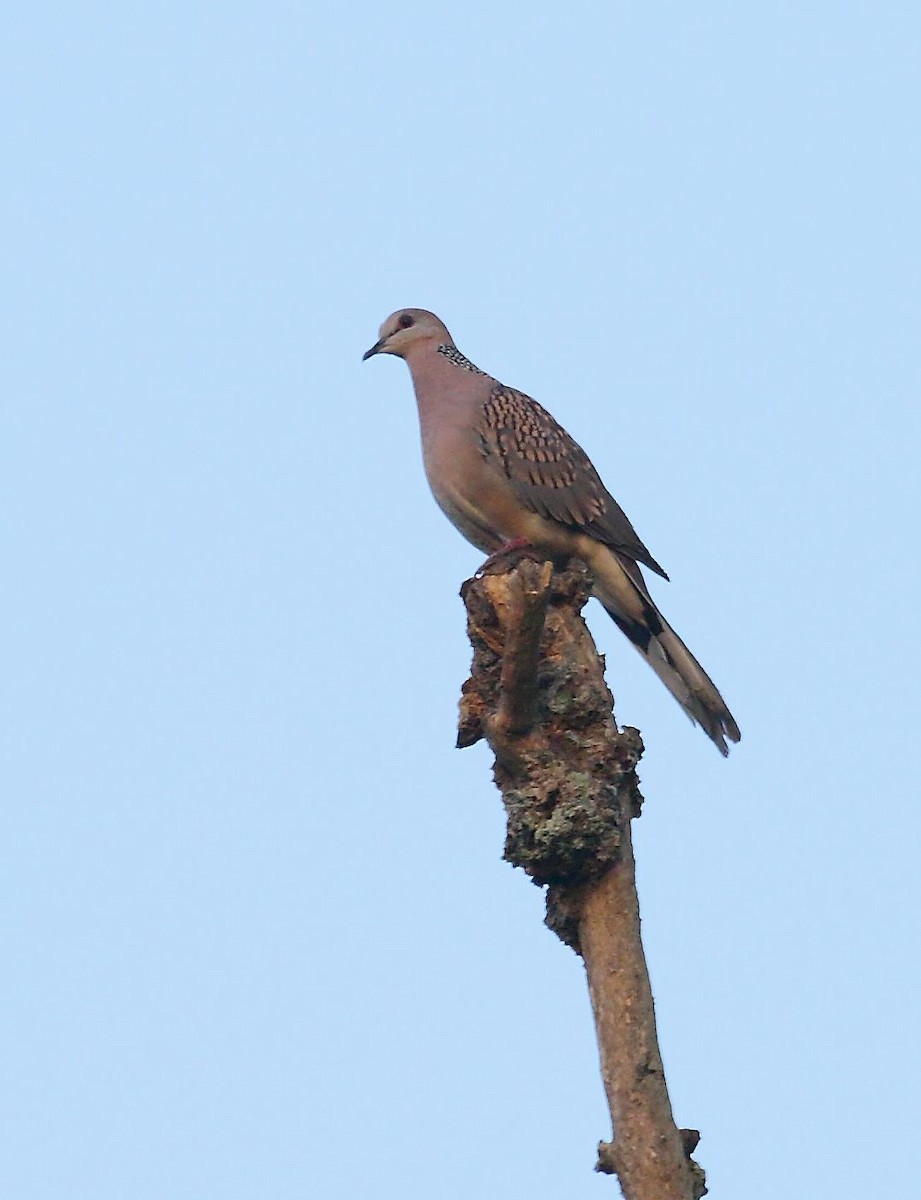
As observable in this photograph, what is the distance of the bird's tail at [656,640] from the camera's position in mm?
6699

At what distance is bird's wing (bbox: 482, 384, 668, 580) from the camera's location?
7.09 meters

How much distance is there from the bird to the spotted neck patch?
209mm

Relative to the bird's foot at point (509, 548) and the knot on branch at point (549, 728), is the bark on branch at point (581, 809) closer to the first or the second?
the knot on branch at point (549, 728)

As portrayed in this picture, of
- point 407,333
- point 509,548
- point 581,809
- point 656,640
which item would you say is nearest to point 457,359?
point 407,333

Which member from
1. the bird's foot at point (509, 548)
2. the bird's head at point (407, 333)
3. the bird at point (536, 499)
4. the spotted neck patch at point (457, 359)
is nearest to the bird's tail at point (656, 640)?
the bird at point (536, 499)

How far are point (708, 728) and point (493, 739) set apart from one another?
2055mm

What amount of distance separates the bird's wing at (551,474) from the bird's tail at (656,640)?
91 mm

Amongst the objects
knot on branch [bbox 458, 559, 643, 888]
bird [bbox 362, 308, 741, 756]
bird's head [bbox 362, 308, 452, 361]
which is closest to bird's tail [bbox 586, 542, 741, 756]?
bird [bbox 362, 308, 741, 756]

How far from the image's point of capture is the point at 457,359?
25.7 feet

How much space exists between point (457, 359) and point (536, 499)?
1067 millimetres

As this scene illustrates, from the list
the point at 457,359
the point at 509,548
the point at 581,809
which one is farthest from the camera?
the point at 457,359

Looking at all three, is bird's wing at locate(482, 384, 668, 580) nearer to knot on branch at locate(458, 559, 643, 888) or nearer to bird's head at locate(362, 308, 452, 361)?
bird's head at locate(362, 308, 452, 361)

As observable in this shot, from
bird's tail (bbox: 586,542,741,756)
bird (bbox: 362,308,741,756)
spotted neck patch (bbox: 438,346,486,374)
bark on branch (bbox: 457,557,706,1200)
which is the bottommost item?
bark on branch (bbox: 457,557,706,1200)

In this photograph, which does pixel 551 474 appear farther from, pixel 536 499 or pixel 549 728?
pixel 549 728
